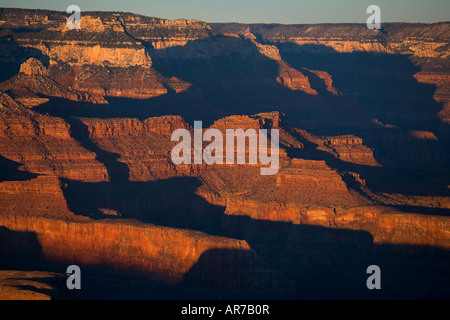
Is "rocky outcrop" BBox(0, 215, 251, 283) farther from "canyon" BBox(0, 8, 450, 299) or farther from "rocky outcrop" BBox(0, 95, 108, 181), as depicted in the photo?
"rocky outcrop" BBox(0, 95, 108, 181)

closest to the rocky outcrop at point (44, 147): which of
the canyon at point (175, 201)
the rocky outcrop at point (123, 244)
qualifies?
the canyon at point (175, 201)

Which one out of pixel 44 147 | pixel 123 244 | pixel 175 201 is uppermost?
pixel 44 147

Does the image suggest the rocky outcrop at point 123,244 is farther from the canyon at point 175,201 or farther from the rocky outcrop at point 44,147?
the rocky outcrop at point 44,147

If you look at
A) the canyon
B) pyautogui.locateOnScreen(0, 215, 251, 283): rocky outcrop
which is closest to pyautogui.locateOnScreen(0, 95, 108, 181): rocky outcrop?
the canyon

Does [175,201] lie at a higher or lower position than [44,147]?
lower

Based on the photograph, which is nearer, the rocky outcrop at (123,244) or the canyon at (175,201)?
the canyon at (175,201)

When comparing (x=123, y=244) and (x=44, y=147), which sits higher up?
(x=44, y=147)

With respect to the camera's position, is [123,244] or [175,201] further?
[175,201]

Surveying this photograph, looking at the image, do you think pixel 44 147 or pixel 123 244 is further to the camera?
pixel 44 147

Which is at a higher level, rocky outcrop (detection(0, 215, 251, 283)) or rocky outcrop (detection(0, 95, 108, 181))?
rocky outcrop (detection(0, 95, 108, 181))

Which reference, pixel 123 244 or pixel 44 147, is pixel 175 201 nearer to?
pixel 44 147

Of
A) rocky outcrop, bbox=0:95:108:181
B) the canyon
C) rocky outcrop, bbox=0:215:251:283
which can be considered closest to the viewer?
the canyon

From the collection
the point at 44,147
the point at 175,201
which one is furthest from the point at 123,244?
the point at 44,147
